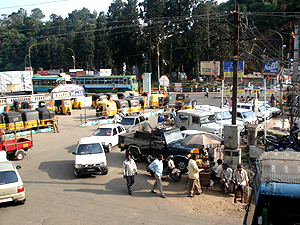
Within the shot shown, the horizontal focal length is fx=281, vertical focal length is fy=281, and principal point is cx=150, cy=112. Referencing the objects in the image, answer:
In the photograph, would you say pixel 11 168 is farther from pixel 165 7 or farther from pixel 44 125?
pixel 165 7

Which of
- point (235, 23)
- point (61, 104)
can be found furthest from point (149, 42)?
point (235, 23)

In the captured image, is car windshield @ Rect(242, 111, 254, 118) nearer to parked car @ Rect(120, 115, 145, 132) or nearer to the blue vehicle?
parked car @ Rect(120, 115, 145, 132)

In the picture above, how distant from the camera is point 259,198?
4754 millimetres

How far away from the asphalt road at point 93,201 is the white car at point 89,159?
0.39 m

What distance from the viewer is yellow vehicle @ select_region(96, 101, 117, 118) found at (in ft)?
89.3

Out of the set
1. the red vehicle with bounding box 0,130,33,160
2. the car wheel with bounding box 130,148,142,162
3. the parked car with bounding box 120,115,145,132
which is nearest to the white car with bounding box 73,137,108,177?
the car wheel with bounding box 130,148,142,162

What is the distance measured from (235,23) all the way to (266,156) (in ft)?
30.0

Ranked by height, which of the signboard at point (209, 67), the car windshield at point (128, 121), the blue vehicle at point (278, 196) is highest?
the signboard at point (209, 67)

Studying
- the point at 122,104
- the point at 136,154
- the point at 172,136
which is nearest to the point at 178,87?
the point at 122,104

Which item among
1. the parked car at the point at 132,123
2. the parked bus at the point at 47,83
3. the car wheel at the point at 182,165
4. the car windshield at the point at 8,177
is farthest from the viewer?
the parked bus at the point at 47,83

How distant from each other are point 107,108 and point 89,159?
15390 mm

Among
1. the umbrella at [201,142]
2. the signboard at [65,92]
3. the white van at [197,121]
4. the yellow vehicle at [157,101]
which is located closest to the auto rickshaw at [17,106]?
the signboard at [65,92]

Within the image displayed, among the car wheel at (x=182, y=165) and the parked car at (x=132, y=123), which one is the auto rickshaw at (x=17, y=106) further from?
the car wheel at (x=182, y=165)

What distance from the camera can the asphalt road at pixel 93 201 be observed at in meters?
8.10
